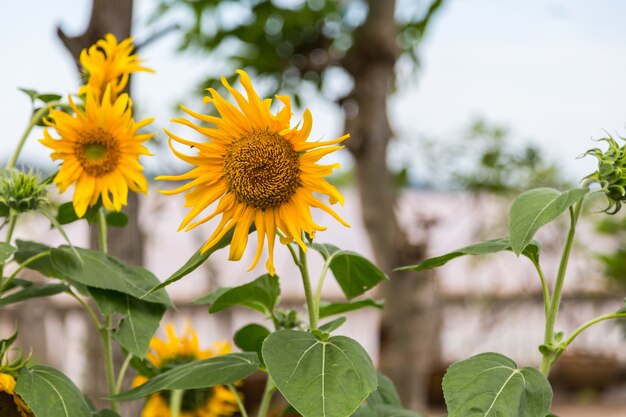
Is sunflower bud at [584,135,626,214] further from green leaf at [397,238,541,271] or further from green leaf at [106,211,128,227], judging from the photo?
green leaf at [106,211,128,227]

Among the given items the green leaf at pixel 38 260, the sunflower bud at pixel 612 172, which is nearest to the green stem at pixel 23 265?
the green leaf at pixel 38 260

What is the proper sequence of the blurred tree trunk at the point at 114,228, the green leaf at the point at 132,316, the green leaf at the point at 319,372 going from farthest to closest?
the blurred tree trunk at the point at 114,228, the green leaf at the point at 132,316, the green leaf at the point at 319,372

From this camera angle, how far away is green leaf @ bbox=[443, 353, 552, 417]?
46cm

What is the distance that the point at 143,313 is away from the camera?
1.96ft

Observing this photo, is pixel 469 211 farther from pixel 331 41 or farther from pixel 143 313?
pixel 143 313

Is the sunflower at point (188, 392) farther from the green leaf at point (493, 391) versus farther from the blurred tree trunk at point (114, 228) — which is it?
the green leaf at point (493, 391)

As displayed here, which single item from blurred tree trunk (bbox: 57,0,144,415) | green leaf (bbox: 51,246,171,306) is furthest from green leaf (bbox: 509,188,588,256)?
blurred tree trunk (bbox: 57,0,144,415)

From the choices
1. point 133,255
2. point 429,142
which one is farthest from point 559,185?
point 133,255

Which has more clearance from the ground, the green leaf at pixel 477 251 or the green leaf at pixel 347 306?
the green leaf at pixel 477 251

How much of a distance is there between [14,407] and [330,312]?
0.24 m

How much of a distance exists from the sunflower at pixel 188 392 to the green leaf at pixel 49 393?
0.82 feet

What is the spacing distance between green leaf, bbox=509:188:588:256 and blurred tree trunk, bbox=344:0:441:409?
5.11 ft

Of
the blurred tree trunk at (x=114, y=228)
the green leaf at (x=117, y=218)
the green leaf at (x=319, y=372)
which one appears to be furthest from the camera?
the blurred tree trunk at (x=114, y=228)

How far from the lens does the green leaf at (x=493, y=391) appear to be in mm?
464
